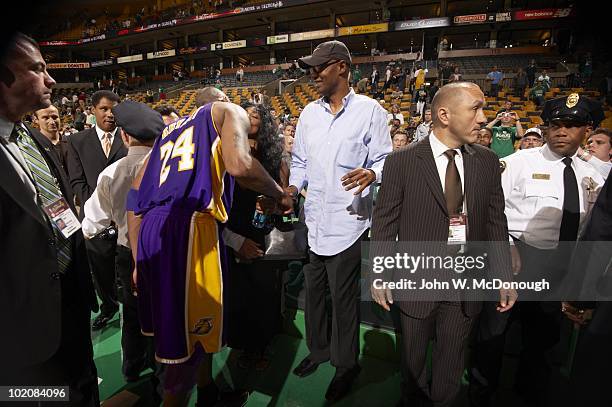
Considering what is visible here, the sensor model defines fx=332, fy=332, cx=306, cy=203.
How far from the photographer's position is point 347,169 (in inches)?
83.3

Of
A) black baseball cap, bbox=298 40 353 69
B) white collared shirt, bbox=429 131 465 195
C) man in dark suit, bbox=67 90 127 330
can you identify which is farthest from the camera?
man in dark suit, bbox=67 90 127 330

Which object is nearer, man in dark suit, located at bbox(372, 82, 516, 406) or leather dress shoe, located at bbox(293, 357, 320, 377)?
man in dark suit, located at bbox(372, 82, 516, 406)

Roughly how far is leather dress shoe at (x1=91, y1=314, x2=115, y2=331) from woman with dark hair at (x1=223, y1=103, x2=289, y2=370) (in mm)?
1359

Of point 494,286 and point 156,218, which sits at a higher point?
point 156,218

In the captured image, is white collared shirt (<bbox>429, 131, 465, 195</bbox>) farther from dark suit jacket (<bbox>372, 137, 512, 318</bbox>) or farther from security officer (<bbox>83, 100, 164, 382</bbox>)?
security officer (<bbox>83, 100, 164, 382</bbox>)

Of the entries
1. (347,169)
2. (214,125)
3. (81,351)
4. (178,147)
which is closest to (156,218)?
(178,147)

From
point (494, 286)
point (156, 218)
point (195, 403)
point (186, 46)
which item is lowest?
point (195, 403)

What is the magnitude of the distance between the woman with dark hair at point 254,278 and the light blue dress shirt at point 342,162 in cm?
42

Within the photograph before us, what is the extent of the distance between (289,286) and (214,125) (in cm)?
202

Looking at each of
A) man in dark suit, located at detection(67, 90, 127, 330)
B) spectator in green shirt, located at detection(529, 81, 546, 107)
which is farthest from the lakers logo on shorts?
spectator in green shirt, located at detection(529, 81, 546, 107)

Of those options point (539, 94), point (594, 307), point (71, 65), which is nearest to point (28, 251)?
point (594, 307)

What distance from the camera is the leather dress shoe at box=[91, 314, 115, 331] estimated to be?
299cm

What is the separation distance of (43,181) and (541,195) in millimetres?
2761

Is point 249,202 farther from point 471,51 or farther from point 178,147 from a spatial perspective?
point 471,51
